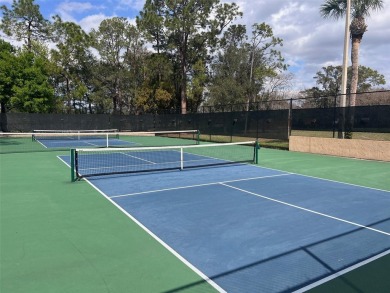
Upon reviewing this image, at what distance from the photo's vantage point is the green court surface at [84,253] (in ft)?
12.2

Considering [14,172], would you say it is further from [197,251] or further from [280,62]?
[280,62]

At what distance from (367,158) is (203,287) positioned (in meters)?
13.5

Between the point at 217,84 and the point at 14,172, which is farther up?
the point at 217,84

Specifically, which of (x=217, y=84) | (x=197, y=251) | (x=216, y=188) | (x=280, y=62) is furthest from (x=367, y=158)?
(x=280, y=62)

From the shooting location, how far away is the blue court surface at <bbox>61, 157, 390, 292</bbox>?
4.10m

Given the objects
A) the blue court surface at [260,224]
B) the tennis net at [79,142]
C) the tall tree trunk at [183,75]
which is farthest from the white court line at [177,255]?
the tall tree trunk at [183,75]

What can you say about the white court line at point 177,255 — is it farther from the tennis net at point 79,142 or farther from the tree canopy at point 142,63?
the tree canopy at point 142,63

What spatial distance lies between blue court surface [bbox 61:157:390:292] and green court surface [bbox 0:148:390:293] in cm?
25

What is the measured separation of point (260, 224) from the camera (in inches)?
228

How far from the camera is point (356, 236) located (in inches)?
207

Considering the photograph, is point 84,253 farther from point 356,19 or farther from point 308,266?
point 356,19

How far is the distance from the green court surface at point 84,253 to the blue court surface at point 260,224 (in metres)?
0.25

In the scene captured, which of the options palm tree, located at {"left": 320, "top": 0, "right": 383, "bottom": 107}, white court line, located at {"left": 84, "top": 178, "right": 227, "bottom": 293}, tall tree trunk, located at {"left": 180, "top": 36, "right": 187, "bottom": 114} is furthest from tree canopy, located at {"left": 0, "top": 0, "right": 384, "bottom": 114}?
white court line, located at {"left": 84, "top": 178, "right": 227, "bottom": 293}

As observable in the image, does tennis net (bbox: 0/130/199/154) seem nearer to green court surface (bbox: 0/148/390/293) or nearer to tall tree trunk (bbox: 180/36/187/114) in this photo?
tall tree trunk (bbox: 180/36/187/114)
